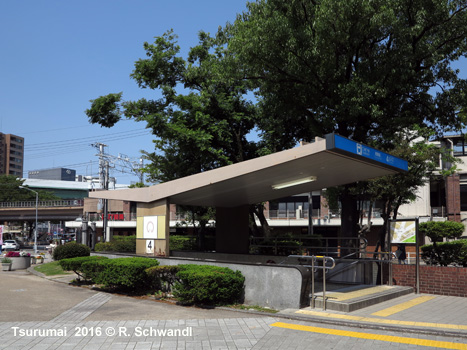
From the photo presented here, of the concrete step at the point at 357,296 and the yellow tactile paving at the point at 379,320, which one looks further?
the concrete step at the point at 357,296

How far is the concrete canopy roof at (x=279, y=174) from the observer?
37.1 ft

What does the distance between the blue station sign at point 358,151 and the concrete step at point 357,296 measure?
11.8 feet

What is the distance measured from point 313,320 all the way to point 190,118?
15.0 metres

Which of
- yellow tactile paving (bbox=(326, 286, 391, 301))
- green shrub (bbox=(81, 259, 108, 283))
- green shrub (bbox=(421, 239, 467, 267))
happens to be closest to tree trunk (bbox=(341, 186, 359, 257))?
green shrub (bbox=(421, 239, 467, 267))

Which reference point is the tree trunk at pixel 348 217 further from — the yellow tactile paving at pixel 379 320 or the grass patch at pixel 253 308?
the yellow tactile paving at pixel 379 320

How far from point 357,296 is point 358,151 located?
12.5ft

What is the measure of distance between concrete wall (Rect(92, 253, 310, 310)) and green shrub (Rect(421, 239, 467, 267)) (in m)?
6.35

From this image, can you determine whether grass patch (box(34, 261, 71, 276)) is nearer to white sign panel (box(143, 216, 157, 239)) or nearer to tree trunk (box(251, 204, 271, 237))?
white sign panel (box(143, 216, 157, 239))

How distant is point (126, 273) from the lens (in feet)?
42.9

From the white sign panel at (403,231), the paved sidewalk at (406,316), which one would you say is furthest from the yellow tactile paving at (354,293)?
the white sign panel at (403,231)

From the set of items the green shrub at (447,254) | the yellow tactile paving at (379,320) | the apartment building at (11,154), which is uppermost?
the apartment building at (11,154)

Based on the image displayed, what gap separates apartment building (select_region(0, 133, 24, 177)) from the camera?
158375 millimetres

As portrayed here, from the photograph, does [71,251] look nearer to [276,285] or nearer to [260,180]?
[260,180]

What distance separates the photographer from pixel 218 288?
1120 cm
